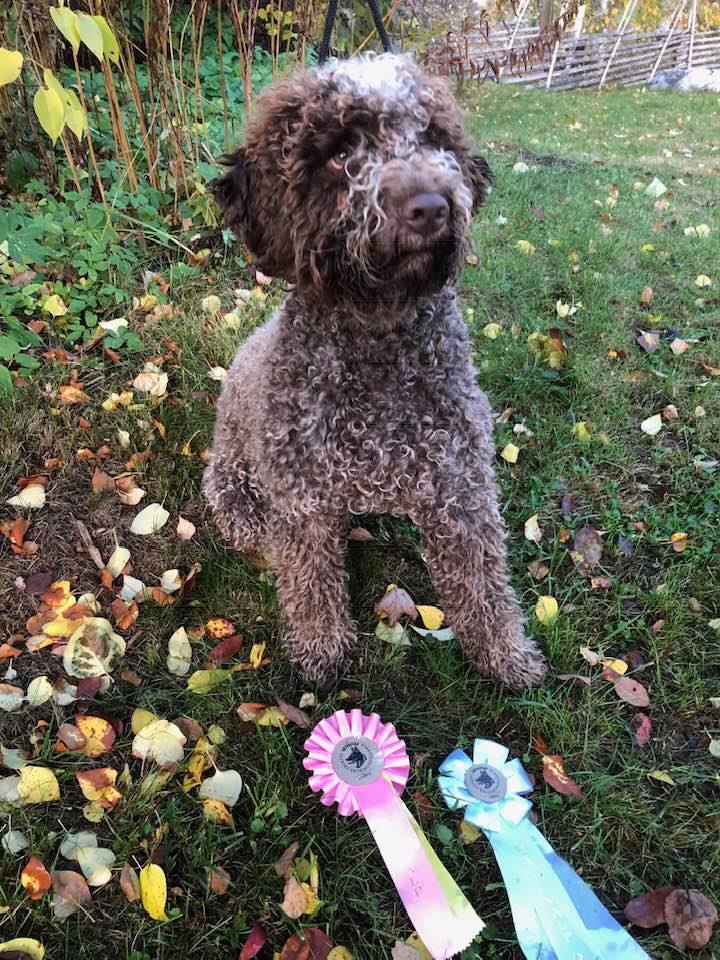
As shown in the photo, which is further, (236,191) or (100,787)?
(100,787)

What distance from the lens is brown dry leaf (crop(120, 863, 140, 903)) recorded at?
1783mm

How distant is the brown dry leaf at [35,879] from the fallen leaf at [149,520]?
1314mm

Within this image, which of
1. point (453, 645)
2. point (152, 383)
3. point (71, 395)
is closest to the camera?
point (453, 645)

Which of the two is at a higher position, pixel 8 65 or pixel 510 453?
pixel 8 65

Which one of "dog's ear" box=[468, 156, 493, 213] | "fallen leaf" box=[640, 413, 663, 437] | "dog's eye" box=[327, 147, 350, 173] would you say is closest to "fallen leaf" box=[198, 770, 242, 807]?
"dog's eye" box=[327, 147, 350, 173]

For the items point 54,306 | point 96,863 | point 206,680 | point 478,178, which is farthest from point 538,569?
point 54,306

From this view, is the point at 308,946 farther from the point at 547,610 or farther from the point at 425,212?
the point at 425,212

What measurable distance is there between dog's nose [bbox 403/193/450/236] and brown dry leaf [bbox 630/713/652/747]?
1.70 metres

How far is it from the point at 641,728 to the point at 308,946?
1.23 meters

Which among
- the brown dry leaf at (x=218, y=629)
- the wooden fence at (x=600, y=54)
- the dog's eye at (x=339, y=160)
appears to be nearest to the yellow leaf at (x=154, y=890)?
the brown dry leaf at (x=218, y=629)

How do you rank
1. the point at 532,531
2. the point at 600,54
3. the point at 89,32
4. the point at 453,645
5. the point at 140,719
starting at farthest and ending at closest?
the point at 600,54 < the point at 532,531 < the point at 453,645 < the point at 140,719 < the point at 89,32

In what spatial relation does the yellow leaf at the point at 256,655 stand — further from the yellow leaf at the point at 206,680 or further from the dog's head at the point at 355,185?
the dog's head at the point at 355,185

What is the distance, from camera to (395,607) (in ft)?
8.40

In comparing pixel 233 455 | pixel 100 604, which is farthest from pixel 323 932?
pixel 233 455
